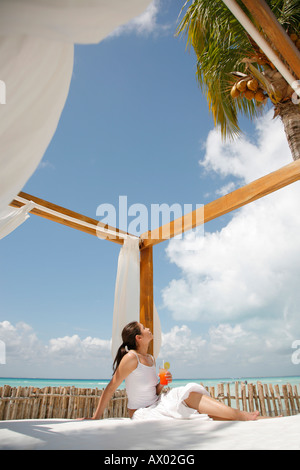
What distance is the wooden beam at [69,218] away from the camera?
2.97 metres

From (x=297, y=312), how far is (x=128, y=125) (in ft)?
78.0

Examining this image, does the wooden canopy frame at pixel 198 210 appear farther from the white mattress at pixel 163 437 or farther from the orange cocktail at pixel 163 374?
the white mattress at pixel 163 437

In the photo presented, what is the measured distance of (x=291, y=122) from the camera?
3.34 m

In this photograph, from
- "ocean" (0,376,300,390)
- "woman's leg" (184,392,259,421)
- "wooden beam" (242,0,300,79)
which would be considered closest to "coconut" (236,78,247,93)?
"wooden beam" (242,0,300,79)

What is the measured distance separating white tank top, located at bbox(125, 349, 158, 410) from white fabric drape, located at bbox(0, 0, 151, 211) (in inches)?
72.7

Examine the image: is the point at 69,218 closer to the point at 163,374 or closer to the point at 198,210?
the point at 198,210

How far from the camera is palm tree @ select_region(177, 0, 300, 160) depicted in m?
3.32

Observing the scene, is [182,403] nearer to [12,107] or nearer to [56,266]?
[12,107]

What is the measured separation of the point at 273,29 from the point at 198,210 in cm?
168

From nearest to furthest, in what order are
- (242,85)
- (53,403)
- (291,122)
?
(291,122)
(242,85)
(53,403)

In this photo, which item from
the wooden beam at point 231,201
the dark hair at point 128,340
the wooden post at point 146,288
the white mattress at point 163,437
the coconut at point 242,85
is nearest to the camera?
the white mattress at point 163,437

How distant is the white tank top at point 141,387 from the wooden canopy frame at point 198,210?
1.05 m

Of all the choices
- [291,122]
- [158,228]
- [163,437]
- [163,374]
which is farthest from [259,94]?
[163,437]

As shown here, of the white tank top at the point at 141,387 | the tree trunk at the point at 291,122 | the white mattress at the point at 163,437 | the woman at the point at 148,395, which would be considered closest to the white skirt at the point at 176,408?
the woman at the point at 148,395
